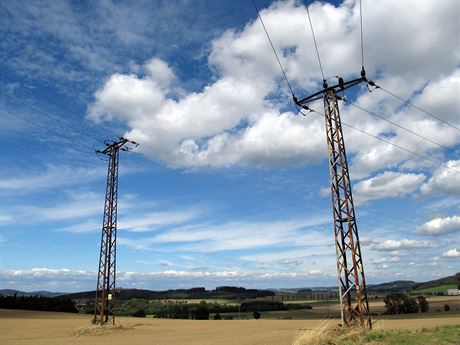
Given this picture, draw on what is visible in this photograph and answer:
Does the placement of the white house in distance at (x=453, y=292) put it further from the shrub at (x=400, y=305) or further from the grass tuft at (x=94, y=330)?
the grass tuft at (x=94, y=330)

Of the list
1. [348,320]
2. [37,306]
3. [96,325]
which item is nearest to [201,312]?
[37,306]

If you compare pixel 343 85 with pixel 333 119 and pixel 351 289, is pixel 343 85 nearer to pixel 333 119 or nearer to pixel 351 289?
pixel 333 119

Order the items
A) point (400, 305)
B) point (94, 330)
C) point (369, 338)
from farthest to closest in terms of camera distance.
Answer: point (400, 305) < point (94, 330) < point (369, 338)

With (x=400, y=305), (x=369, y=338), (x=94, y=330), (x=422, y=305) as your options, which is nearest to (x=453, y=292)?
(x=422, y=305)

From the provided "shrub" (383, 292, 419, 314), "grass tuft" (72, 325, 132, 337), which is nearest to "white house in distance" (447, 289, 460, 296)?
"shrub" (383, 292, 419, 314)

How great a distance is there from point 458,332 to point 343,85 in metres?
14.1

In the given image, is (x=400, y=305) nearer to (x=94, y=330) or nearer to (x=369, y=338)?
(x=94, y=330)

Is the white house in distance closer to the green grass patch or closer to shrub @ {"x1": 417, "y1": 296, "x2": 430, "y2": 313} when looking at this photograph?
shrub @ {"x1": 417, "y1": 296, "x2": 430, "y2": 313}

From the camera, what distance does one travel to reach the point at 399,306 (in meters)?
79.3

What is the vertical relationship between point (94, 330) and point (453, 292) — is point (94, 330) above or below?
below

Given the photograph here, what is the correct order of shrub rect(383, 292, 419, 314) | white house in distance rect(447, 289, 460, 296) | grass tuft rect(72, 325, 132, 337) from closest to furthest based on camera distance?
grass tuft rect(72, 325, 132, 337) → shrub rect(383, 292, 419, 314) → white house in distance rect(447, 289, 460, 296)

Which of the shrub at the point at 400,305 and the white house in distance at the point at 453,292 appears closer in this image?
the shrub at the point at 400,305

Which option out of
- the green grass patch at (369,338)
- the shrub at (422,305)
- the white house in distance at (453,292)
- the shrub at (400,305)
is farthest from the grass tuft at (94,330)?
the white house in distance at (453,292)

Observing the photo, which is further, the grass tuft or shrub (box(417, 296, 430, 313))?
shrub (box(417, 296, 430, 313))
